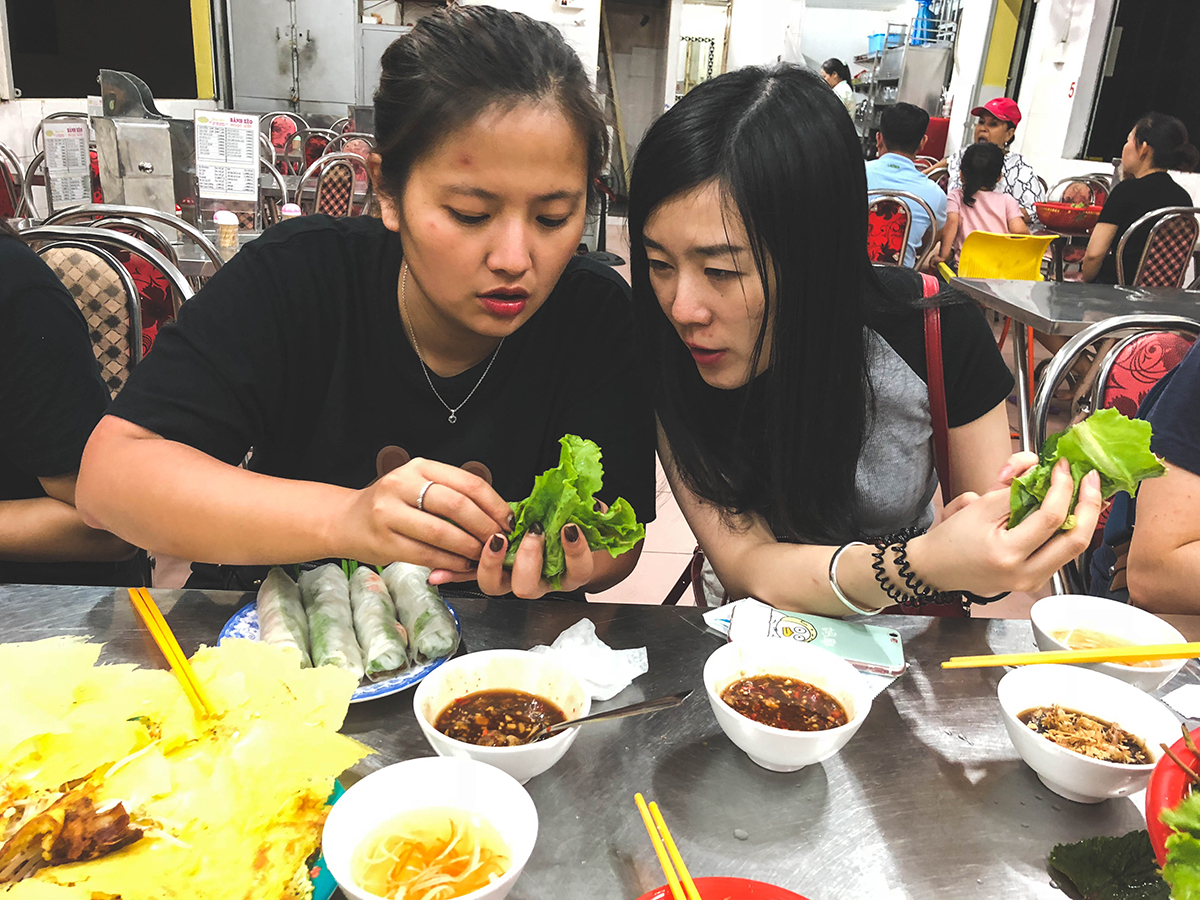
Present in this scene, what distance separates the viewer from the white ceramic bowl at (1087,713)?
36.2 inches

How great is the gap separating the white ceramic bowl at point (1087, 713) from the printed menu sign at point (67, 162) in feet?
13.9

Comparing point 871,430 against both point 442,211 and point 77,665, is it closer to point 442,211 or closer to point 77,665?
A: point 442,211

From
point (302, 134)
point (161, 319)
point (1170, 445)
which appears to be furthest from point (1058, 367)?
point (302, 134)

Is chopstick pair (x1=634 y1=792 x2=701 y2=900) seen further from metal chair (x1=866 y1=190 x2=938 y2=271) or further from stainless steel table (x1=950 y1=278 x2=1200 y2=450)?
metal chair (x1=866 y1=190 x2=938 y2=271)

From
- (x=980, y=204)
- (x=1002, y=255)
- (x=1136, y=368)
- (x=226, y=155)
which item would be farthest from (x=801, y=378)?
(x=980, y=204)

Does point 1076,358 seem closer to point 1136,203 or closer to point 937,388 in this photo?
point 937,388

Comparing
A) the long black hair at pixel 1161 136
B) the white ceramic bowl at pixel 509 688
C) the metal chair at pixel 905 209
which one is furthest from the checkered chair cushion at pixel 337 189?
the long black hair at pixel 1161 136

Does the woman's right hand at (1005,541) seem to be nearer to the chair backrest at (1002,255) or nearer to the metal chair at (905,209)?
the metal chair at (905,209)

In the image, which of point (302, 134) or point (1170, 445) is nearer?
point (1170, 445)

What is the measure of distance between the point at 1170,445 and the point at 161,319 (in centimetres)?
265

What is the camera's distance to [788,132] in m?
1.37

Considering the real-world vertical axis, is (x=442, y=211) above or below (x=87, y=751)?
above

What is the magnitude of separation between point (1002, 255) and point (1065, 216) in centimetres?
198

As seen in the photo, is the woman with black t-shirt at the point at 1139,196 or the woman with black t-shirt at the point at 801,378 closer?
the woman with black t-shirt at the point at 801,378
